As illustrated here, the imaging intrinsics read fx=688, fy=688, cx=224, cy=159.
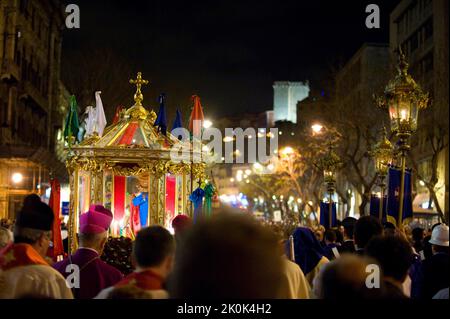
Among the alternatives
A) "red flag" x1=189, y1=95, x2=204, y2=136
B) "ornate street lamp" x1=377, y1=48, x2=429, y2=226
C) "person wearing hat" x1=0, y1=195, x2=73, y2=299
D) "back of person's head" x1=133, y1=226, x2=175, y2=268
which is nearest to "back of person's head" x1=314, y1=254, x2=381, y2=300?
"back of person's head" x1=133, y1=226, x2=175, y2=268

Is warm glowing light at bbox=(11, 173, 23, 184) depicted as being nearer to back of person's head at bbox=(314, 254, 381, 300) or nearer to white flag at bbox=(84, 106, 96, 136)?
white flag at bbox=(84, 106, 96, 136)

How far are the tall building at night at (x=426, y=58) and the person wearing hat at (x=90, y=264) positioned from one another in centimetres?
3022

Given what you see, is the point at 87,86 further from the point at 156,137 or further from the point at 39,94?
the point at 156,137

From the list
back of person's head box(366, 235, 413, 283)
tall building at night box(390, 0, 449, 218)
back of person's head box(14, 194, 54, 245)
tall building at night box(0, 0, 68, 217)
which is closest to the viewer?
back of person's head box(366, 235, 413, 283)

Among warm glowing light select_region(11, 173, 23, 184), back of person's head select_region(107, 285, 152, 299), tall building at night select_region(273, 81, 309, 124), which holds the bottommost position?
back of person's head select_region(107, 285, 152, 299)

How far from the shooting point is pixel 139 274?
470 cm

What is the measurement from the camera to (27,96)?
43.3 meters

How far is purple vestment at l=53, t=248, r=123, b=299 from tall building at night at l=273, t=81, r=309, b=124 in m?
133

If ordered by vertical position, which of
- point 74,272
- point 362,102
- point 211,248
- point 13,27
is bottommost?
point 74,272

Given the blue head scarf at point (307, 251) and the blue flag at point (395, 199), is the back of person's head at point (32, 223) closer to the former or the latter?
the blue head scarf at point (307, 251)

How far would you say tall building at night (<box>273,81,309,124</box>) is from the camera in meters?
140

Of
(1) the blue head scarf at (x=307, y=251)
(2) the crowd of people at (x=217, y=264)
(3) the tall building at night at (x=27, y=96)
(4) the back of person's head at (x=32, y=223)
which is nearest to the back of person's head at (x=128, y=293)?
(2) the crowd of people at (x=217, y=264)
